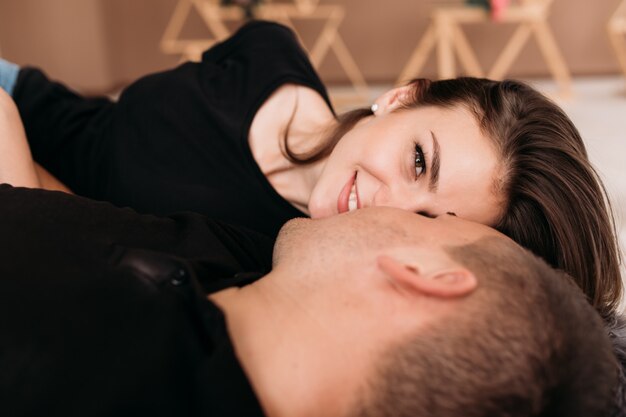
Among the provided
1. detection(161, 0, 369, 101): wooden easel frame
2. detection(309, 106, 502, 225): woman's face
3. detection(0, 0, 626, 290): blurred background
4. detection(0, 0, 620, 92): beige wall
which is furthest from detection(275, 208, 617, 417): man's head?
detection(0, 0, 620, 92): beige wall

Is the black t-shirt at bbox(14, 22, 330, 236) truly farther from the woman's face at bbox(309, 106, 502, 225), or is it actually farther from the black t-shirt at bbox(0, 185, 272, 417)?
the black t-shirt at bbox(0, 185, 272, 417)

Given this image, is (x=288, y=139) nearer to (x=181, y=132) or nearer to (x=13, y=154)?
(x=181, y=132)

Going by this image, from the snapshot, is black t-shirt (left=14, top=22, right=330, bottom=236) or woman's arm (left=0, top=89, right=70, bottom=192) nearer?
woman's arm (left=0, top=89, right=70, bottom=192)

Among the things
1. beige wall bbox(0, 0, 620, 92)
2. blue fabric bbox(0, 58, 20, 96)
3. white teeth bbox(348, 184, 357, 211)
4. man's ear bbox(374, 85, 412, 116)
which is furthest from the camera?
beige wall bbox(0, 0, 620, 92)

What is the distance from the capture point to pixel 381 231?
2.62ft

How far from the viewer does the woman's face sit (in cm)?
106

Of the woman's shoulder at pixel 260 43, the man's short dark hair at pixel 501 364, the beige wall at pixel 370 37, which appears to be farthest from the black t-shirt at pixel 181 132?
the beige wall at pixel 370 37

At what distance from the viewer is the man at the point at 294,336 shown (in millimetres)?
583

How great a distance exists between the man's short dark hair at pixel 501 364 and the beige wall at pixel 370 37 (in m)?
4.94

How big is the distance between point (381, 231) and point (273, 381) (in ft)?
0.84

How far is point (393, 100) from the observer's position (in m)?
1.36

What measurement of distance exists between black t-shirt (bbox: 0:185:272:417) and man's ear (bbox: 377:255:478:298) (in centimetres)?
20

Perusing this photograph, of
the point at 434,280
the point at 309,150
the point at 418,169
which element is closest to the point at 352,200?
the point at 418,169

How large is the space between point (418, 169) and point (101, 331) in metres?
0.67
